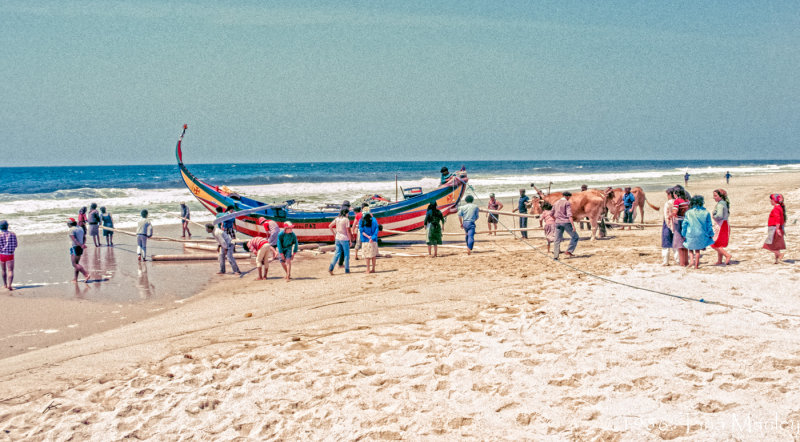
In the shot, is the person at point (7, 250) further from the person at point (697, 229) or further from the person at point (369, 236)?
the person at point (697, 229)

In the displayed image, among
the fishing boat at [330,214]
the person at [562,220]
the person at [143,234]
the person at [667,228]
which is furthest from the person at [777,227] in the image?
the person at [143,234]

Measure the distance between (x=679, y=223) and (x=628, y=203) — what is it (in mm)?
8130

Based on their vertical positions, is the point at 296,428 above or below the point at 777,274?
below

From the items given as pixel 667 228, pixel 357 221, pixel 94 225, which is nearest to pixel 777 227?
pixel 667 228

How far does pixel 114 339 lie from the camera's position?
742 cm

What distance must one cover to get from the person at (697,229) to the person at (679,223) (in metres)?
0.14

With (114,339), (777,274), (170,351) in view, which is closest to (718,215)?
(777,274)

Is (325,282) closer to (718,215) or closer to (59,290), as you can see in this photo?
(59,290)

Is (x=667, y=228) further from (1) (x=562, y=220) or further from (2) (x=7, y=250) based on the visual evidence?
(2) (x=7, y=250)

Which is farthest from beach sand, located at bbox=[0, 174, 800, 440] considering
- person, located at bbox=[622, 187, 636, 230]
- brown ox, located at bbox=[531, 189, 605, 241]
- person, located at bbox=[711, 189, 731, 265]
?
person, located at bbox=[622, 187, 636, 230]

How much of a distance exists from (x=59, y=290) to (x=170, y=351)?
19.5ft

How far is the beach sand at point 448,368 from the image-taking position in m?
4.62

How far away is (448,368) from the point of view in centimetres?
564

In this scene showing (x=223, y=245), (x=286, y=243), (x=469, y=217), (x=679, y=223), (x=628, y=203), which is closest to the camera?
(x=679, y=223)
